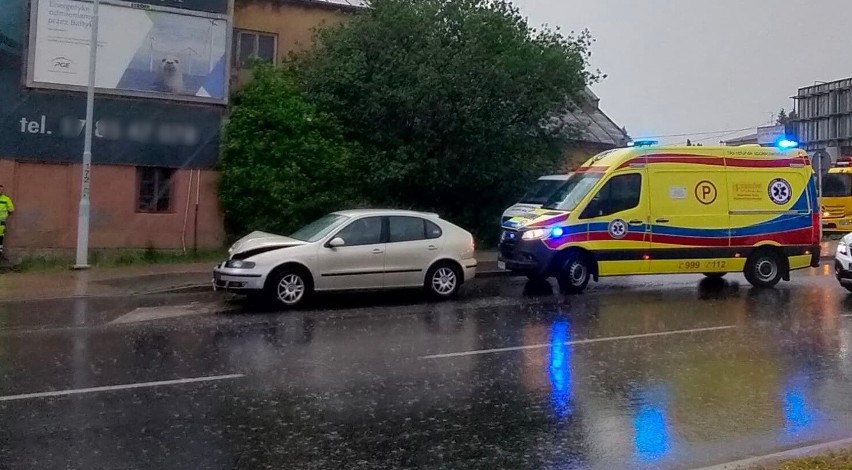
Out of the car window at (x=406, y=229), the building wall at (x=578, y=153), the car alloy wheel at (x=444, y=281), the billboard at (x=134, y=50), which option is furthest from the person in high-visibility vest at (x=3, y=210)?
the building wall at (x=578, y=153)

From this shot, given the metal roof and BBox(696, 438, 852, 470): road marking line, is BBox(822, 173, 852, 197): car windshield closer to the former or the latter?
the metal roof

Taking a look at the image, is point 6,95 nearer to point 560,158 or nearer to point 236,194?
point 236,194

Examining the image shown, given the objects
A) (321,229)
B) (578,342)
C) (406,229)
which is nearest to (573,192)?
(406,229)

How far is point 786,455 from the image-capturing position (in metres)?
6.38

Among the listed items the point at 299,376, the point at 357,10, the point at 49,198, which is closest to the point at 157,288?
the point at 49,198

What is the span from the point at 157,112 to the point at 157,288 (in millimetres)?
5594

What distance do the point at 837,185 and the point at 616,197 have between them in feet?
61.3

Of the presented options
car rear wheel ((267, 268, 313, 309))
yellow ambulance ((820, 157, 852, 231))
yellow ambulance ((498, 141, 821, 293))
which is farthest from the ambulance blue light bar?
yellow ambulance ((820, 157, 852, 231))

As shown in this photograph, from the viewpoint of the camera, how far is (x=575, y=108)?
78.4 feet

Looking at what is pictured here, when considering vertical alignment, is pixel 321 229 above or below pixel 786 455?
above

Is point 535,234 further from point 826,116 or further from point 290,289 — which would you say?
point 826,116

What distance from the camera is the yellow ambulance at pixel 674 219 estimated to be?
1548 cm

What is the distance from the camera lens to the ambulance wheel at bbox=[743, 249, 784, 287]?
16.5 m

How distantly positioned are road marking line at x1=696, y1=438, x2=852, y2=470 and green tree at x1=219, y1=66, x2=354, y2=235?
14.4 m
